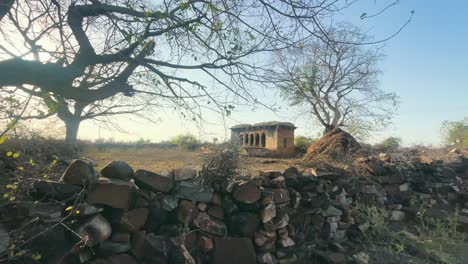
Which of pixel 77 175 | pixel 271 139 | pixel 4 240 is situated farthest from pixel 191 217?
pixel 271 139

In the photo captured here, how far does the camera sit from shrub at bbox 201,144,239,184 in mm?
4270

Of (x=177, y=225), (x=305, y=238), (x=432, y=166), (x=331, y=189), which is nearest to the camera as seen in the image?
(x=177, y=225)

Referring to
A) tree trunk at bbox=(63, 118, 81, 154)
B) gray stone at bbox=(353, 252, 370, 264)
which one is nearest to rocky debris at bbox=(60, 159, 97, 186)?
gray stone at bbox=(353, 252, 370, 264)

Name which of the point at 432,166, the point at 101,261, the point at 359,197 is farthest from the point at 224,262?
the point at 432,166

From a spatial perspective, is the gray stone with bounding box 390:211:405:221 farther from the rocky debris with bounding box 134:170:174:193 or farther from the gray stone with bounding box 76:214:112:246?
the gray stone with bounding box 76:214:112:246

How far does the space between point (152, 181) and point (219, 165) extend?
102 centimetres

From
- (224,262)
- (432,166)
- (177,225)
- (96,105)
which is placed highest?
(96,105)

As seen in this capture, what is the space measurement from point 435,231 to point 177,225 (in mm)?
4826

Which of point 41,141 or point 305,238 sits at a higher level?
point 41,141

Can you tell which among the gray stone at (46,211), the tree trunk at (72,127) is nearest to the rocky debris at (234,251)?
the gray stone at (46,211)

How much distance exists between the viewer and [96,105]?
534cm

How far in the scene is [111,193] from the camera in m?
3.31

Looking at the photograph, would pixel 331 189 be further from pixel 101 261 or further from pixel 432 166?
pixel 101 261

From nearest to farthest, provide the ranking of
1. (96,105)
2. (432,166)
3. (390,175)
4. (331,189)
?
(96,105) < (331,189) < (390,175) < (432,166)
